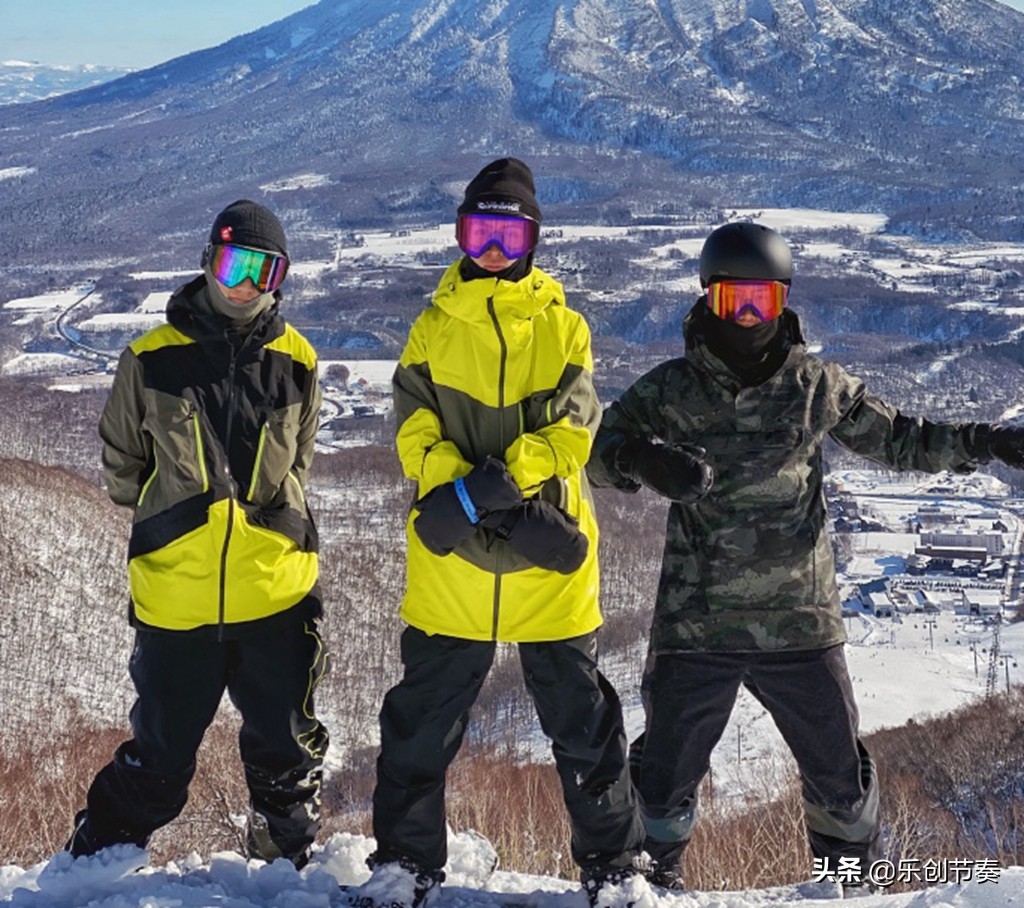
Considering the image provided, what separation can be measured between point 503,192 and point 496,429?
50 centimetres

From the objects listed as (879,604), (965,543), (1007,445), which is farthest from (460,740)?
(965,543)

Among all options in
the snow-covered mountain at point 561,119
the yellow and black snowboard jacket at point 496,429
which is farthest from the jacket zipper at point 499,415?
the snow-covered mountain at point 561,119

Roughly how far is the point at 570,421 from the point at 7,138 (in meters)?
187

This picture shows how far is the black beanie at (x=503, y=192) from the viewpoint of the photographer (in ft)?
8.07

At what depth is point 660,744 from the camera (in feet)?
8.98

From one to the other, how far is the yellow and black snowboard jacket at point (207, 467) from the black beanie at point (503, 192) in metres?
0.57

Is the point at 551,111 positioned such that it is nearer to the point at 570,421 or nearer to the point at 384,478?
the point at 384,478

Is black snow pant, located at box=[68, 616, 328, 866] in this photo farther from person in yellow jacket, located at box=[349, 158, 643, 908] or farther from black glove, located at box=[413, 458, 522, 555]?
black glove, located at box=[413, 458, 522, 555]

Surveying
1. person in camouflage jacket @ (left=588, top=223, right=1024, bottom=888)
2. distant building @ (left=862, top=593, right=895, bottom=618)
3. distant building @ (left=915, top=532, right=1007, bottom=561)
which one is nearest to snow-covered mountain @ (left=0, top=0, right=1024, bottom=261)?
distant building @ (left=915, top=532, right=1007, bottom=561)

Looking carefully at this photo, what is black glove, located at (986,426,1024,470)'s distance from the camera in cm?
272

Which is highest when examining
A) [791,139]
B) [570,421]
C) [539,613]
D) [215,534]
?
[791,139]

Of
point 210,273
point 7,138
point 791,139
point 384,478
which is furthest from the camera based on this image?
point 7,138

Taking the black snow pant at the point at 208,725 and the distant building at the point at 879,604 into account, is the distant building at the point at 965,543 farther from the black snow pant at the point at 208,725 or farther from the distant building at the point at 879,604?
the black snow pant at the point at 208,725

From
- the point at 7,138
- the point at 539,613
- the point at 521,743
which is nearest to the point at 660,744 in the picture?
the point at 539,613
